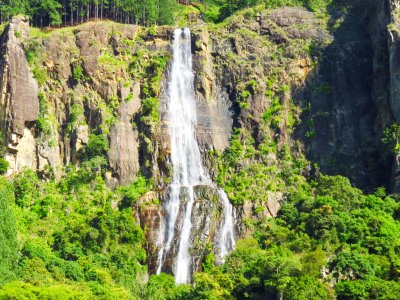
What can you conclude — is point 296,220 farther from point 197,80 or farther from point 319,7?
point 319,7

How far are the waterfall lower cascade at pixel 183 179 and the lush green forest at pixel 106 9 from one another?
28.1ft

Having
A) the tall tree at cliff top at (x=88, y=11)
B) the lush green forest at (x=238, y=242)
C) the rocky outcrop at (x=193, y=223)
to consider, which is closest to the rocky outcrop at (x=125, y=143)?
the lush green forest at (x=238, y=242)

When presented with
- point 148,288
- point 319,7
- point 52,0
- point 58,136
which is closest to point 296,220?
point 148,288

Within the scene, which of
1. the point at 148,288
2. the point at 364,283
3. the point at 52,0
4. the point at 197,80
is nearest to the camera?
the point at 364,283

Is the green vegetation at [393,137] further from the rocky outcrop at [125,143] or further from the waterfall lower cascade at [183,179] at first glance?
the rocky outcrop at [125,143]

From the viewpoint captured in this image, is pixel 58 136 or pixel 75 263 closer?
pixel 75 263

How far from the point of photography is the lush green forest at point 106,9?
88500 mm

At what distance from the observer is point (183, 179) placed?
2931 inches

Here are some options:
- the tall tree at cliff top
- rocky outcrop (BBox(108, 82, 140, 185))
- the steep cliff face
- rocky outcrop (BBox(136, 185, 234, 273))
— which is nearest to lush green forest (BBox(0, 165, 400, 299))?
rocky outcrop (BBox(136, 185, 234, 273))

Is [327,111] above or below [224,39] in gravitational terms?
below

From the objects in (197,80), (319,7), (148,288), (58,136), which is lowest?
(148,288)

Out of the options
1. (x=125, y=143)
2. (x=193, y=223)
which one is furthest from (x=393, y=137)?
(x=125, y=143)

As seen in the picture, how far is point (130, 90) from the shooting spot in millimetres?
79562

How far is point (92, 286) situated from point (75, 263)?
199 inches
